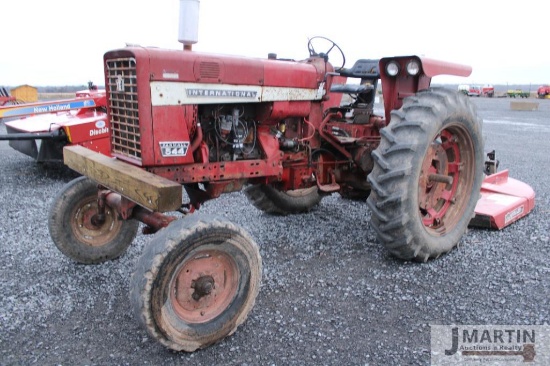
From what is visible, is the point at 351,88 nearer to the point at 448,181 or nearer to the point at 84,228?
the point at 448,181

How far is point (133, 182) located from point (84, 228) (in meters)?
1.35

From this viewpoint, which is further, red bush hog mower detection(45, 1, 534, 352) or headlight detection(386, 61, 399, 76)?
headlight detection(386, 61, 399, 76)

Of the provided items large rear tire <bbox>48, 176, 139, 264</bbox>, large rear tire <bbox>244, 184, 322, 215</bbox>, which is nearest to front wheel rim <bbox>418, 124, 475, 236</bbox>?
large rear tire <bbox>244, 184, 322, 215</bbox>

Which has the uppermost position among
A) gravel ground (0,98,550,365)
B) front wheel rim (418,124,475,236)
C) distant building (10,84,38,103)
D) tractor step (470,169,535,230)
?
front wheel rim (418,124,475,236)

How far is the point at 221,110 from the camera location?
3.46 meters

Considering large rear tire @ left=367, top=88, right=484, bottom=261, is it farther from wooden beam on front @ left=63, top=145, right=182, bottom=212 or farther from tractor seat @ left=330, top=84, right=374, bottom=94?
wooden beam on front @ left=63, top=145, right=182, bottom=212

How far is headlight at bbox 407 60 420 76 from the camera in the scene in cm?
383

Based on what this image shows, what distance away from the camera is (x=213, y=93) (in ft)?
10.7

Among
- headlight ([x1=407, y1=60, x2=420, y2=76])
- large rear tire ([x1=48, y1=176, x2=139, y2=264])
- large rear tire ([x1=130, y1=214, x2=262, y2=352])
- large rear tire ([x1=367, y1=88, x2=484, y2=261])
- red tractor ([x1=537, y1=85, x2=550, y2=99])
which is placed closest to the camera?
large rear tire ([x1=130, y1=214, x2=262, y2=352])

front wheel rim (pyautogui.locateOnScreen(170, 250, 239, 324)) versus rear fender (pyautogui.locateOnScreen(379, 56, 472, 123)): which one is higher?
rear fender (pyautogui.locateOnScreen(379, 56, 472, 123))

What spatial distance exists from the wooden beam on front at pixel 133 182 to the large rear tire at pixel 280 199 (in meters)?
1.88

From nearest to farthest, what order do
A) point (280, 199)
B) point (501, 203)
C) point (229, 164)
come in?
point (229, 164)
point (501, 203)
point (280, 199)

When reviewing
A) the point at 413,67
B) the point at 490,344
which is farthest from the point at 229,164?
the point at 490,344

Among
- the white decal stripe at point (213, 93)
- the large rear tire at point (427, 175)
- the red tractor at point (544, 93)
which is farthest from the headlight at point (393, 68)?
the red tractor at point (544, 93)
